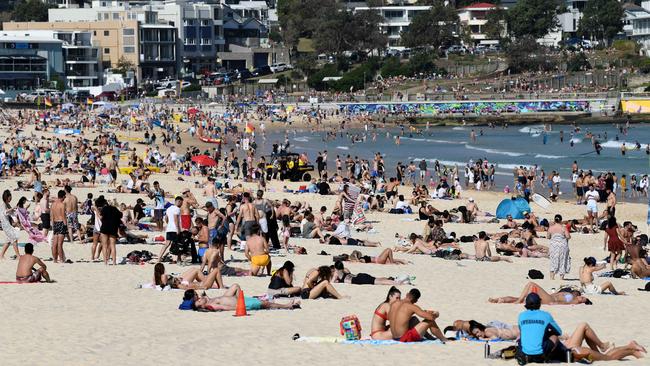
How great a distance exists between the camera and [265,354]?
11703 millimetres

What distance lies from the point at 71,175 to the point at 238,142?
81.4ft

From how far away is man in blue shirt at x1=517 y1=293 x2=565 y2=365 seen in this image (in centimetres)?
1090

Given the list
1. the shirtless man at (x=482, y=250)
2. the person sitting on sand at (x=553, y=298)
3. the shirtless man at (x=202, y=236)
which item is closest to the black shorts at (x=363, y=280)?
the person sitting on sand at (x=553, y=298)

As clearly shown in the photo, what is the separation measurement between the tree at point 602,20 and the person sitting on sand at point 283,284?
97825mm

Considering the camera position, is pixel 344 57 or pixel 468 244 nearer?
pixel 468 244

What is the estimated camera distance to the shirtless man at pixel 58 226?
57.7ft

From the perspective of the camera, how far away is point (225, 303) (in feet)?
45.7

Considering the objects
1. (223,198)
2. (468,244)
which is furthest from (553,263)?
(223,198)

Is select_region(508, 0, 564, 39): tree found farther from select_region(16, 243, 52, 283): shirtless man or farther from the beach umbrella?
select_region(16, 243, 52, 283): shirtless man

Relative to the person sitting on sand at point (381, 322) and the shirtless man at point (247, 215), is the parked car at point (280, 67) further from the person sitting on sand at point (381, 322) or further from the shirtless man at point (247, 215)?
the person sitting on sand at point (381, 322)

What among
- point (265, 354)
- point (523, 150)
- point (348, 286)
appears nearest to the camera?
point (265, 354)

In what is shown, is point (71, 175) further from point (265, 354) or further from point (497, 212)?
point (265, 354)

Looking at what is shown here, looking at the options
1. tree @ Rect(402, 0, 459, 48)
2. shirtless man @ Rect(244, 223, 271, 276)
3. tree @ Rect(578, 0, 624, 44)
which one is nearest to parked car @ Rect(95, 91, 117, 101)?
tree @ Rect(402, 0, 459, 48)

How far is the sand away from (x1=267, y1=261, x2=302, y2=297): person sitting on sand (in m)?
0.26
